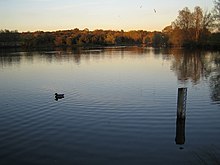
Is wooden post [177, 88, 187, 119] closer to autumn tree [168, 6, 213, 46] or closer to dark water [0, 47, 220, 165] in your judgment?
dark water [0, 47, 220, 165]

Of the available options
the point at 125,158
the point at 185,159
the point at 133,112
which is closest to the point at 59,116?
the point at 133,112

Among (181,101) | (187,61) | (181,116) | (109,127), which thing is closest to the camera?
(181,101)

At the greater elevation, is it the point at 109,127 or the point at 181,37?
the point at 181,37

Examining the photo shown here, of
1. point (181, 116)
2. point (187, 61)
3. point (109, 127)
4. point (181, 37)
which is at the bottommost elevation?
point (109, 127)

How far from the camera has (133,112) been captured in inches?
565

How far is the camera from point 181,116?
459 inches

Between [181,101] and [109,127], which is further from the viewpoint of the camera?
[109,127]

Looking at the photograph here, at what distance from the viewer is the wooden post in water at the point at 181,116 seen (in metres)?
10.5

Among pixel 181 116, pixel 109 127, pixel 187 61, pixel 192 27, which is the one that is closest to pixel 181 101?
pixel 181 116

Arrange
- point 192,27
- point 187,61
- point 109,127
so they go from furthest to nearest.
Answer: point 192,27 → point 187,61 → point 109,127

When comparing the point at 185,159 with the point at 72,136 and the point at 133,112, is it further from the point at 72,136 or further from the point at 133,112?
the point at 133,112

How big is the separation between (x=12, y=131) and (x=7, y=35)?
453 ft

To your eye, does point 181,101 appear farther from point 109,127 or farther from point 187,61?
point 187,61

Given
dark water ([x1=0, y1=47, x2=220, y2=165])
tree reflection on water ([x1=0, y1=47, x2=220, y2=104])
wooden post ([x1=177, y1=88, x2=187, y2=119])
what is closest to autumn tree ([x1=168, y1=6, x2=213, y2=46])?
tree reflection on water ([x1=0, y1=47, x2=220, y2=104])
